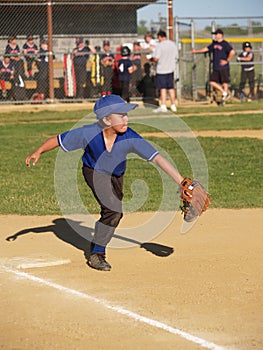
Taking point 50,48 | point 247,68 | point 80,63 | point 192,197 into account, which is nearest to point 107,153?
point 192,197

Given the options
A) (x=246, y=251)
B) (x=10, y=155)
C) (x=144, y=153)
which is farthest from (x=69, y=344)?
(x=10, y=155)

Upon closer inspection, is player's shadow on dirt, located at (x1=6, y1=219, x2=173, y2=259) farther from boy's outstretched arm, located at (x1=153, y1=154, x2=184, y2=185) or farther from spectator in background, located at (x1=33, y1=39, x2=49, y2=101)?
spectator in background, located at (x1=33, y1=39, x2=49, y2=101)

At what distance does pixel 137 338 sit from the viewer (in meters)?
4.82

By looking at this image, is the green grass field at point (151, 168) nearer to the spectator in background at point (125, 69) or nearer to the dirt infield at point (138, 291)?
the dirt infield at point (138, 291)

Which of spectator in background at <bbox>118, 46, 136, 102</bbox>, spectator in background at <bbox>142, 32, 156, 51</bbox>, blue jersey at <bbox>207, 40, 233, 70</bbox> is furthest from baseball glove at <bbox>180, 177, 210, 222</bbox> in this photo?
spectator in background at <bbox>142, 32, 156, 51</bbox>

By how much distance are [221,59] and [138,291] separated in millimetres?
16712

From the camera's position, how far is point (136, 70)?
22250 millimetres

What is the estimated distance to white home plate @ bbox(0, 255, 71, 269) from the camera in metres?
6.71

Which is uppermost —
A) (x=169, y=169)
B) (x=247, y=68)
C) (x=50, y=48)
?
(x=50, y=48)

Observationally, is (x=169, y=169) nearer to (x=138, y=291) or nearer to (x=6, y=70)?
(x=138, y=291)

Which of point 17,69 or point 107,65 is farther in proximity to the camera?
Answer: point 107,65

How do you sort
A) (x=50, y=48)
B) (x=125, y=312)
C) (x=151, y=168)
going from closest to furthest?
(x=125, y=312) < (x=151, y=168) < (x=50, y=48)

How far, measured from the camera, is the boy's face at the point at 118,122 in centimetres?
632

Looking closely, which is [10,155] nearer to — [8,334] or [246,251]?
[246,251]
